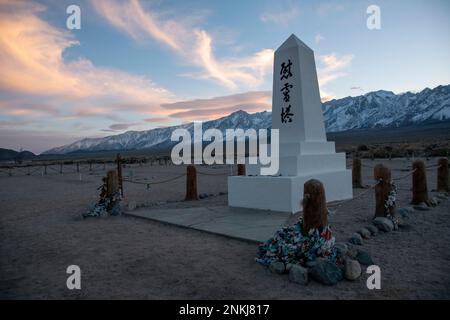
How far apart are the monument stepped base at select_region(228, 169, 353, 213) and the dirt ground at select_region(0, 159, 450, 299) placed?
1.03m

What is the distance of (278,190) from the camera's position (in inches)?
293

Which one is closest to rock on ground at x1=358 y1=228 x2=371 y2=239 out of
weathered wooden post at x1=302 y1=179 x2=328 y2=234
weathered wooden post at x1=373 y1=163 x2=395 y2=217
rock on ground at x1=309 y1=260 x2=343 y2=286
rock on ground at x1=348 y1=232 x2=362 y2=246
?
rock on ground at x1=348 y1=232 x2=362 y2=246

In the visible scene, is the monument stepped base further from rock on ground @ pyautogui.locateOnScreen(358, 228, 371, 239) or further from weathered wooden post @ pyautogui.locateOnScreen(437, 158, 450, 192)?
weathered wooden post @ pyautogui.locateOnScreen(437, 158, 450, 192)

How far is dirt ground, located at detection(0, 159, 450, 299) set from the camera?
355cm

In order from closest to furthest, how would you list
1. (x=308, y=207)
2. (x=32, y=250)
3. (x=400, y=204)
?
(x=308, y=207) → (x=32, y=250) → (x=400, y=204)

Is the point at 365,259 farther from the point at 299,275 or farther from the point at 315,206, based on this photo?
the point at 299,275

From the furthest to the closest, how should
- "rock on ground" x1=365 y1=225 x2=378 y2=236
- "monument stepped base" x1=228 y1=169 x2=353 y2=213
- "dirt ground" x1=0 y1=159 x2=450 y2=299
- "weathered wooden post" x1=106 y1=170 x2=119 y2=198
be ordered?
1. "weathered wooden post" x1=106 y1=170 x2=119 y2=198
2. "monument stepped base" x1=228 y1=169 x2=353 y2=213
3. "rock on ground" x1=365 y1=225 x2=378 y2=236
4. "dirt ground" x1=0 y1=159 x2=450 y2=299

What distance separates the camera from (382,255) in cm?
457

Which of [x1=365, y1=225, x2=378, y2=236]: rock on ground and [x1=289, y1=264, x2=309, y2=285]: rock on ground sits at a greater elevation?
[x1=365, y1=225, x2=378, y2=236]: rock on ground

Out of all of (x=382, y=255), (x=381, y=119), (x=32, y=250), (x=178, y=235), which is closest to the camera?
(x=382, y=255)

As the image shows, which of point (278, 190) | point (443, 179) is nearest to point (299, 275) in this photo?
point (278, 190)
